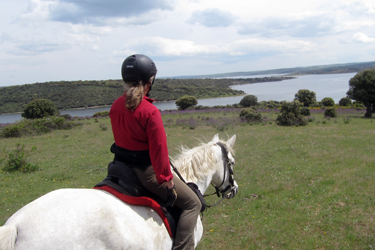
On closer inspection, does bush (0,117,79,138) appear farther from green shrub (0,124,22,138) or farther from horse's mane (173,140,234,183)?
horse's mane (173,140,234,183)

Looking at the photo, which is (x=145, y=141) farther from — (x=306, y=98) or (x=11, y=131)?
(x=306, y=98)

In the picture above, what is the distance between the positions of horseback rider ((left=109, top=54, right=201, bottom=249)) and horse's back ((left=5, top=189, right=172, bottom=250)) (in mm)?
368

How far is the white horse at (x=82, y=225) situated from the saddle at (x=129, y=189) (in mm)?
63

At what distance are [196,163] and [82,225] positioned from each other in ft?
5.52

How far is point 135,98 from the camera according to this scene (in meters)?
2.07

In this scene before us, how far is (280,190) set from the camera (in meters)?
7.00

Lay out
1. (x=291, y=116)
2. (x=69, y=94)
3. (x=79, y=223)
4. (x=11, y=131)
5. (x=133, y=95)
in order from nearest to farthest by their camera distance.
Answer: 1. (x=79, y=223)
2. (x=133, y=95)
3. (x=11, y=131)
4. (x=291, y=116)
5. (x=69, y=94)

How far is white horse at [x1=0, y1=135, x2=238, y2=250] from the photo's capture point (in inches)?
65.3

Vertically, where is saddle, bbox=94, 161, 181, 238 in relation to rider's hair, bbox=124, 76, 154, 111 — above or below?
below

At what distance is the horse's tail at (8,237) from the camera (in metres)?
1.58

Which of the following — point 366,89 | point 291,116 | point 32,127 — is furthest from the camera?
point 366,89

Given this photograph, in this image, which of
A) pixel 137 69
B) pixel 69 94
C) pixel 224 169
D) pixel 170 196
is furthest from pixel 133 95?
pixel 69 94

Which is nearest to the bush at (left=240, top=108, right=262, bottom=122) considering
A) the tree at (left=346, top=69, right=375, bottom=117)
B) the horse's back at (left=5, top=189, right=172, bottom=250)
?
the tree at (left=346, top=69, right=375, bottom=117)

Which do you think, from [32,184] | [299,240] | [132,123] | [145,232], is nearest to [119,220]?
[145,232]
